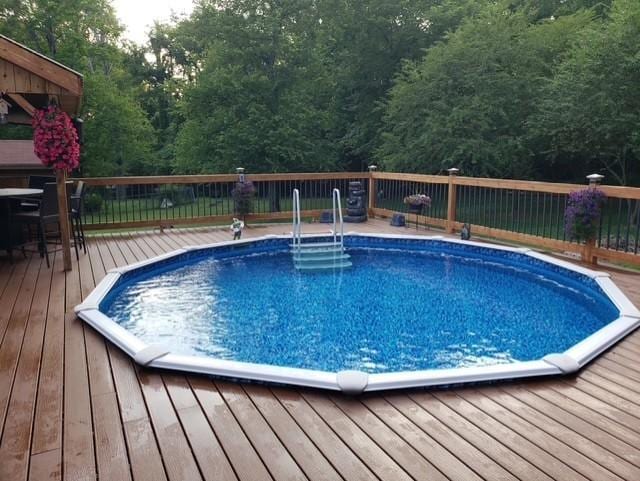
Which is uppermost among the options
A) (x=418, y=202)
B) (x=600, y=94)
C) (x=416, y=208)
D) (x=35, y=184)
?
(x=600, y=94)

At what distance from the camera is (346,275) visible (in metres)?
6.30

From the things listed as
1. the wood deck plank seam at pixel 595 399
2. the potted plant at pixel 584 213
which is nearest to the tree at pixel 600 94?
the potted plant at pixel 584 213

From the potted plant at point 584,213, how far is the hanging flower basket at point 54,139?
5.84 metres

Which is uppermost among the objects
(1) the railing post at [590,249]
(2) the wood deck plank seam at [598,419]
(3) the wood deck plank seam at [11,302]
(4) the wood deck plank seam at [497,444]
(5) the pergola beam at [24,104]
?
(5) the pergola beam at [24,104]

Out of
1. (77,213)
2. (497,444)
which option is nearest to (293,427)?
(497,444)

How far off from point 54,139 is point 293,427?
4398 millimetres

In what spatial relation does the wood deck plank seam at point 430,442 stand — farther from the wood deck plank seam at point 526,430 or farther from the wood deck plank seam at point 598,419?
the wood deck plank seam at point 598,419

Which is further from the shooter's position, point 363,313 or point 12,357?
point 363,313

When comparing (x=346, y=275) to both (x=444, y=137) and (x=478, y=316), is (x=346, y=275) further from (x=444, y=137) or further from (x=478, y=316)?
(x=444, y=137)

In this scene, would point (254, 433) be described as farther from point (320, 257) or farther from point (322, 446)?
point (320, 257)

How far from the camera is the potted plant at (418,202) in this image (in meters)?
8.70

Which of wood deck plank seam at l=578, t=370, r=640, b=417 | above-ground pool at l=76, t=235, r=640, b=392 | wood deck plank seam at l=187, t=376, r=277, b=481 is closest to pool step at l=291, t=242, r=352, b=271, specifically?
above-ground pool at l=76, t=235, r=640, b=392

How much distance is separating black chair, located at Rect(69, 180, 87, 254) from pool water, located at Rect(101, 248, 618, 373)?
1.33 metres

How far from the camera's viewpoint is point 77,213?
6336 mm
